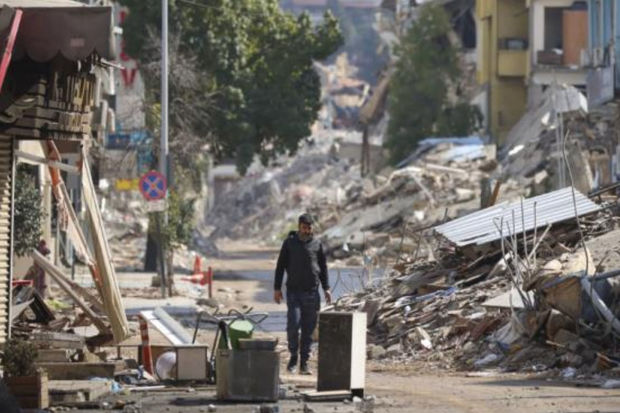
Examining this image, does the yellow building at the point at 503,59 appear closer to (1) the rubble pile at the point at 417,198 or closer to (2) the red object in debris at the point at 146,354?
(1) the rubble pile at the point at 417,198

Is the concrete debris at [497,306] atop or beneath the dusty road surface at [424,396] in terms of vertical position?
atop

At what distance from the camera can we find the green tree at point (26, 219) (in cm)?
3142

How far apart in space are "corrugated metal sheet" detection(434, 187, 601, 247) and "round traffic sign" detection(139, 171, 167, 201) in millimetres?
11524

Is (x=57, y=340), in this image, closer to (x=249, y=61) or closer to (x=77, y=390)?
(x=77, y=390)

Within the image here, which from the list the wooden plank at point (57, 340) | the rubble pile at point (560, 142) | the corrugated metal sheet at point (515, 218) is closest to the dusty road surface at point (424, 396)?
the wooden plank at point (57, 340)

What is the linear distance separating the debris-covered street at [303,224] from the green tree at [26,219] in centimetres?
9

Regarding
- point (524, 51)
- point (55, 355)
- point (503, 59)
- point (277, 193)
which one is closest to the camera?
point (55, 355)

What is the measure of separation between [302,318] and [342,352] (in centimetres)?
298

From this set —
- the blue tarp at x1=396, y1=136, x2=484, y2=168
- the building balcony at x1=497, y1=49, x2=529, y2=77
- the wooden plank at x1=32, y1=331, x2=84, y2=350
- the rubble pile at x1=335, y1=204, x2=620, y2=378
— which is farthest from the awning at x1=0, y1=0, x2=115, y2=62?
the building balcony at x1=497, y1=49, x2=529, y2=77

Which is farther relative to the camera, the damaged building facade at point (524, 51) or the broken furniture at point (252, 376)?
the damaged building facade at point (524, 51)

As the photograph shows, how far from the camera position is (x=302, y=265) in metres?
19.6

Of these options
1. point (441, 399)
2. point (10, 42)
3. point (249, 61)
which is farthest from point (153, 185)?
point (249, 61)

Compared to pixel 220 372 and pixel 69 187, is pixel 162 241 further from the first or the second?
pixel 220 372

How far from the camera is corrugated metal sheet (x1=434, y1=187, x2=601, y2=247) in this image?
80.2ft
